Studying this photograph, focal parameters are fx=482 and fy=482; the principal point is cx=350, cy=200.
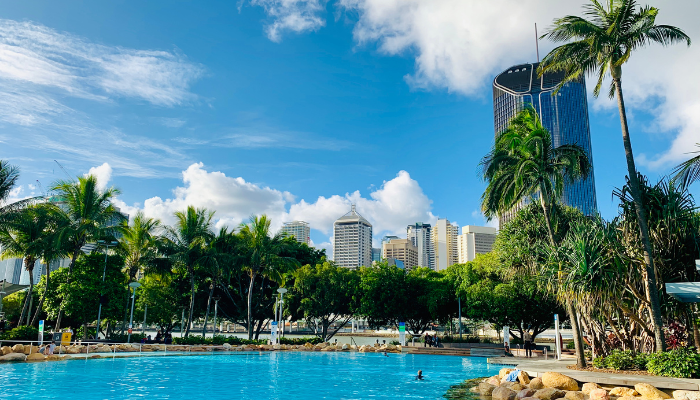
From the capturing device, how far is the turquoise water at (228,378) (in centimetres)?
1639

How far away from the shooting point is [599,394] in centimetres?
1284

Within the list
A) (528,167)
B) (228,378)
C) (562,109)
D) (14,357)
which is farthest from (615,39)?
(562,109)

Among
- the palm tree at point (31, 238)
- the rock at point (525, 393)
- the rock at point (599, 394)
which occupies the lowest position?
the rock at point (525, 393)

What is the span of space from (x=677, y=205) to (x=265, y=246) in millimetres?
30028

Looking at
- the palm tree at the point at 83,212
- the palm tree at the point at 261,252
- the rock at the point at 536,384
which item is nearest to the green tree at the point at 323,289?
the palm tree at the point at 261,252

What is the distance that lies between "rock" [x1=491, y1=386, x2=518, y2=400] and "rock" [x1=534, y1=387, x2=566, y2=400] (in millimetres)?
920

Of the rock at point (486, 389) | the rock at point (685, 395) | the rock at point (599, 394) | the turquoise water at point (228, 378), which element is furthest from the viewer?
the turquoise water at point (228, 378)

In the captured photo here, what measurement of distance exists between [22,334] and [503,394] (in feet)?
86.7

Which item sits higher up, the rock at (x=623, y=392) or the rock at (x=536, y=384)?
the rock at (x=623, y=392)

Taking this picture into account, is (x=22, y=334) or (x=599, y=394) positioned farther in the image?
(x=22, y=334)

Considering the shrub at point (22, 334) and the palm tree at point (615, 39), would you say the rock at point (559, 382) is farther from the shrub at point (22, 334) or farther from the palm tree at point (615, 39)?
the shrub at point (22, 334)

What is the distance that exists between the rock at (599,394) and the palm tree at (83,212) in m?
30.0

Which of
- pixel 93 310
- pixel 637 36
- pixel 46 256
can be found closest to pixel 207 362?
pixel 93 310

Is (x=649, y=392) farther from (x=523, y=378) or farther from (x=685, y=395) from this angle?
(x=523, y=378)
